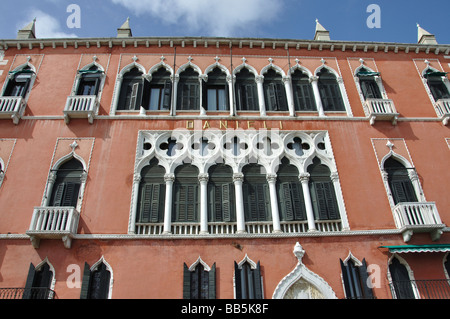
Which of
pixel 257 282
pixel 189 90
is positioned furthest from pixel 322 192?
pixel 189 90

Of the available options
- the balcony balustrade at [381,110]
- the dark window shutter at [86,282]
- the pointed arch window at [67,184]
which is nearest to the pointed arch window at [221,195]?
the dark window shutter at [86,282]

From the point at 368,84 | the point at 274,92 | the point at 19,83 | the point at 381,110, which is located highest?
the point at 19,83

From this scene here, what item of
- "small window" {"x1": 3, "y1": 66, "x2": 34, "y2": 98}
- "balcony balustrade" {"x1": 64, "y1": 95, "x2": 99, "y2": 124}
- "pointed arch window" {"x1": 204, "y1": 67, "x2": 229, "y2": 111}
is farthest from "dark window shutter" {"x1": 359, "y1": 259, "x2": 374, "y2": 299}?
"small window" {"x1": 3, "y1": 66, "x2": 34, "y2": 98}

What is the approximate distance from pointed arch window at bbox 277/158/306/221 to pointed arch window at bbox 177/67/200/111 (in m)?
4.29

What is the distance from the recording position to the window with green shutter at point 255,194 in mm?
12438

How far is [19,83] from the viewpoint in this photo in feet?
50.2

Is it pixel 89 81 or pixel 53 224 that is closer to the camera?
pixel 53 224

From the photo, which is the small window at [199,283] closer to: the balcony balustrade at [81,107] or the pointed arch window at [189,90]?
the pointed arch window at [189,90]

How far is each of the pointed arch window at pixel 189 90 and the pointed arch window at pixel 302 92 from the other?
399 cm

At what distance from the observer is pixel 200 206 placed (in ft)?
41.0

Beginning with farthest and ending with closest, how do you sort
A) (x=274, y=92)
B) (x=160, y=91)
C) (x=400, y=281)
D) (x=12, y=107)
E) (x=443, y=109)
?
(x=160, y=91), (x=274, y=92), (x=443, y=109), (x=12, y=107), (x=400, y=281)

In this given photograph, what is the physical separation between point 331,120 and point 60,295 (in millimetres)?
10955

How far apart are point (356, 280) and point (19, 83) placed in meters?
14.5

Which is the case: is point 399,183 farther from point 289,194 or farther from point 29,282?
Result: point 29,282
